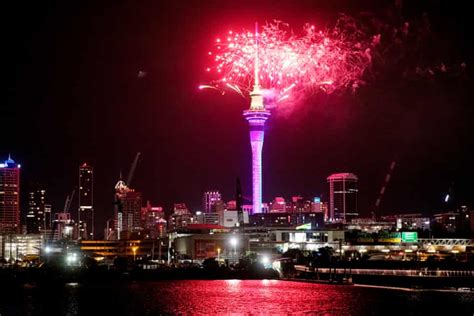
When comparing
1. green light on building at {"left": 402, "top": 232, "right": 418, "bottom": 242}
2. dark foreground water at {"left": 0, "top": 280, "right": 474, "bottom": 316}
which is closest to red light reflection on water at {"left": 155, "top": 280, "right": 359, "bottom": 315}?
dark foreground water at {"left": 0, "top": 280, "right": 474, "bottom": 316}

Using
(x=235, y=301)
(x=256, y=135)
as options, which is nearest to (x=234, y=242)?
(x=256, y=135)

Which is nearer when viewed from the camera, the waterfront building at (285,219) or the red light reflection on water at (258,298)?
the red light reflection on water at (258,298)

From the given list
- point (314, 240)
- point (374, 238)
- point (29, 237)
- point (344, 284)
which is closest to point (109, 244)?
point (29, 237)

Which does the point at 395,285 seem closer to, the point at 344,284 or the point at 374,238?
the point at 344,284

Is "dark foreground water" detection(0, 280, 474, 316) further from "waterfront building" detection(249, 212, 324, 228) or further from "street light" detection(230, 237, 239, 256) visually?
"waterfront building" detection(249, 212, 324, 228)

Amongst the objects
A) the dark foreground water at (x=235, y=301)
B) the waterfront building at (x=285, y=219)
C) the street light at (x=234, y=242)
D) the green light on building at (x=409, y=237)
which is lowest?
the dark foreground water at (x=235, y=301)

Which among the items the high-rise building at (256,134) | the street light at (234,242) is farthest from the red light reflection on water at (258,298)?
the high-rise building at (256,134)

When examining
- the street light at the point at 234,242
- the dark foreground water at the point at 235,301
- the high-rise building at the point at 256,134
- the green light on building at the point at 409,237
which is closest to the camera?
the dark foreground water at the point at 235,301

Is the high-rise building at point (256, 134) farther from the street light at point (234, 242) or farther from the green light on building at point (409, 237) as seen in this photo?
the green light on building at point (409, 237)

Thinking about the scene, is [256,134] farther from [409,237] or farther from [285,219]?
[409,237]
